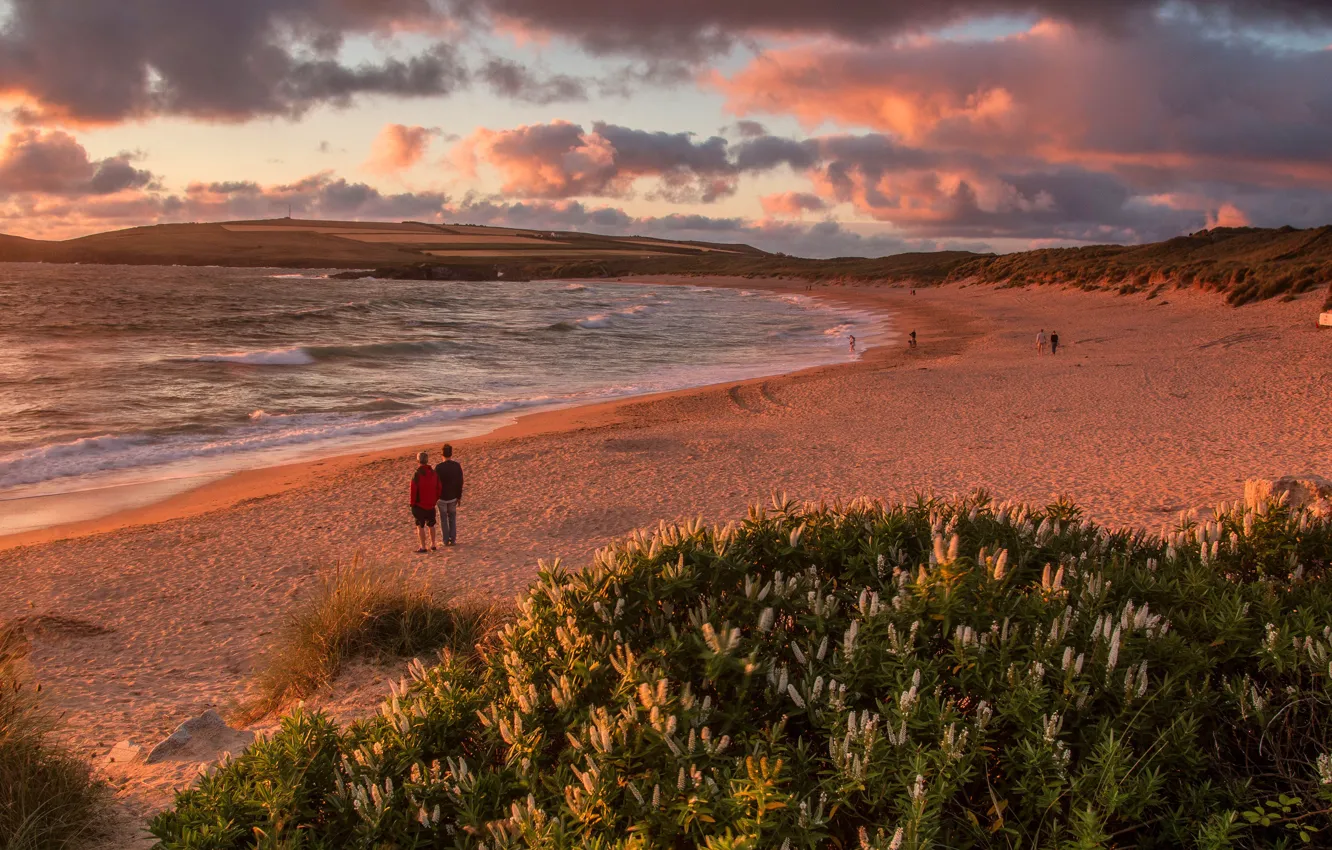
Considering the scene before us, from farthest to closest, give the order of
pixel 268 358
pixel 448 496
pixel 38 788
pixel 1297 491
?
pixel 268 358
pixel 448 496
pixel 1297 491
pixel 38 788

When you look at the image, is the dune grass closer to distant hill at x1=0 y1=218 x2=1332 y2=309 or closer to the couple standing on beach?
the couple standing on beach

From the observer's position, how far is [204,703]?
7.00m

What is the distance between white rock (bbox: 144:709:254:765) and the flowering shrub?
2.67 meters

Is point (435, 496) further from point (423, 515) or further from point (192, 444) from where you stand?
point (192, 444)

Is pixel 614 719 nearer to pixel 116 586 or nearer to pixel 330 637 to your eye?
pixel 330 637

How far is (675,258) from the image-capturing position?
543 ft

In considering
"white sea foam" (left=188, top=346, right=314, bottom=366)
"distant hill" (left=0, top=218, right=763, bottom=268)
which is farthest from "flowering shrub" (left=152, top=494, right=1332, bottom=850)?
"distant hill" (left=0, top=218, right=763, bottom=268)

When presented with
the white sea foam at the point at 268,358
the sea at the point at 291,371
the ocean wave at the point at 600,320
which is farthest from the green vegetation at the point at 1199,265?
the white sea foam at the point at 268,358

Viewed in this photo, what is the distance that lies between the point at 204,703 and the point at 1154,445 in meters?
15.8

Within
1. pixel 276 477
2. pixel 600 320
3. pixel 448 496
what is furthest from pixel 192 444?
pixel 600 320

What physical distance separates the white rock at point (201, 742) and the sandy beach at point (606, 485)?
0.16m

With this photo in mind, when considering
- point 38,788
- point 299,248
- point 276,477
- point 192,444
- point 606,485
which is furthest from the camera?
point 299,248

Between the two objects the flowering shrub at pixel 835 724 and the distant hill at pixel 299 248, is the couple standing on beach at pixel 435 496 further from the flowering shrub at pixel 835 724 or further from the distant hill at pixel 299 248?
the distant hill at pixel 299 248

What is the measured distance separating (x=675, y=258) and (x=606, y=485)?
155 meters
